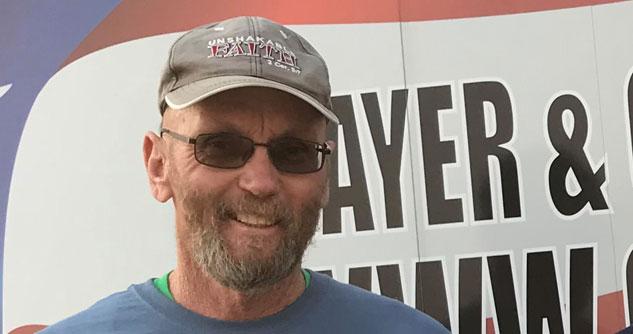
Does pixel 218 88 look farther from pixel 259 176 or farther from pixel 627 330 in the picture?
pixel 627 330

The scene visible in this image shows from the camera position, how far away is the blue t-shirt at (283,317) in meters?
1.03

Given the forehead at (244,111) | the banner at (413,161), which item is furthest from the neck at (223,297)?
the banner at (413,161)

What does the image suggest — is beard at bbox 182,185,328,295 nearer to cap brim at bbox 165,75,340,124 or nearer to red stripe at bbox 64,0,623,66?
cap brim at bbox 165,75,340,124

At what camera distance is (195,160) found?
0.98 m

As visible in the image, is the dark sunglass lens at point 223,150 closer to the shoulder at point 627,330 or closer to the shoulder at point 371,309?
the shoulder at point 371,309

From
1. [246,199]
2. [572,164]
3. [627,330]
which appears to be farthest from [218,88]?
[627,330]

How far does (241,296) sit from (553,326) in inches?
36.1

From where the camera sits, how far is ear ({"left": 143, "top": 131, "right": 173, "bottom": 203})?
1.06 metres

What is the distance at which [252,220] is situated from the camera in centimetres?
96

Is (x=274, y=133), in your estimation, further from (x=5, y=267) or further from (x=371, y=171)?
(x=5, y=267)

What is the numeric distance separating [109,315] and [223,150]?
1.07 feet

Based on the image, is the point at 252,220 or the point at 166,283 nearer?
the point at 252,220

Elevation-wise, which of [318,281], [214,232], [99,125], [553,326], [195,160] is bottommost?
[553,326]

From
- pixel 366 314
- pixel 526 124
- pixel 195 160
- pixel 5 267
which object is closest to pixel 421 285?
pixel 526 124
